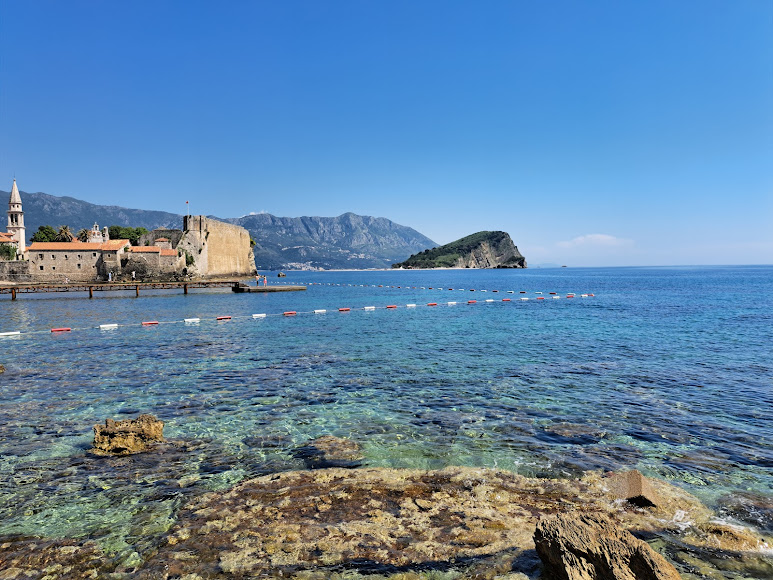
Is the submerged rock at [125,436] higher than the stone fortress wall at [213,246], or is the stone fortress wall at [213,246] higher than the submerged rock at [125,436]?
the stone fortress wall at [213,246]

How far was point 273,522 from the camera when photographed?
630cm

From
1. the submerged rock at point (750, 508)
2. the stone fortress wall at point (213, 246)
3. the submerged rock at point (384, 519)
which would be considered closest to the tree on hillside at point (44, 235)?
the stone fortress wall at point (213, 246)

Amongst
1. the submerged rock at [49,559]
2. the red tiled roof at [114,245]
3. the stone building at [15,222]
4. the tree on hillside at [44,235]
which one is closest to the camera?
the submerged rock at [49,559]

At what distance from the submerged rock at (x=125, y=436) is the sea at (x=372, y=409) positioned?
0.34 meters

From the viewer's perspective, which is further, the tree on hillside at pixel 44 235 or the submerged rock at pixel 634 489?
the tree on hillside at pixel 44 235

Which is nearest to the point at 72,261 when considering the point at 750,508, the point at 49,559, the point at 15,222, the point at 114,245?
the point at 114,245

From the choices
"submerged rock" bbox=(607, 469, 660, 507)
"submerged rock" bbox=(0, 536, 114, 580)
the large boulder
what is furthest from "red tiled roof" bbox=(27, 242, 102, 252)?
the large boulder

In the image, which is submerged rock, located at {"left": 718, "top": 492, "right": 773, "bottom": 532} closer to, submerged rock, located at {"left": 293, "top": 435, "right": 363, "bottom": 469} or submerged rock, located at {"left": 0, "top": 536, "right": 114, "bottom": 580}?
submerged rock, located at {"left": 293, "top": 435, "right": 363, "bottom": 469}

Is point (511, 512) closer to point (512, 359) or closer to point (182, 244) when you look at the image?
point (512, 359)

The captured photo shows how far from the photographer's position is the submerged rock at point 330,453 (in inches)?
333

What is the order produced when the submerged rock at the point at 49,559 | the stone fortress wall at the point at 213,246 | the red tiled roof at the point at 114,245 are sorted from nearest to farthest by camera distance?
1. the submerged rock at the point at 49,559
2. the red tiled roof at the point at 114,245
3. the stone fortress wall at the point at 213,246

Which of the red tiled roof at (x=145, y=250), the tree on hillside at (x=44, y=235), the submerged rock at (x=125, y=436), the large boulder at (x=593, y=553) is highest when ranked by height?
the tree on hillside at (x=44, y=235)

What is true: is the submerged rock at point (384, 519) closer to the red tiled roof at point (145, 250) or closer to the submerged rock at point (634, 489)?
the submerged rock at point (634, 489)

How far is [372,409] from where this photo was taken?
1193 centimetres
